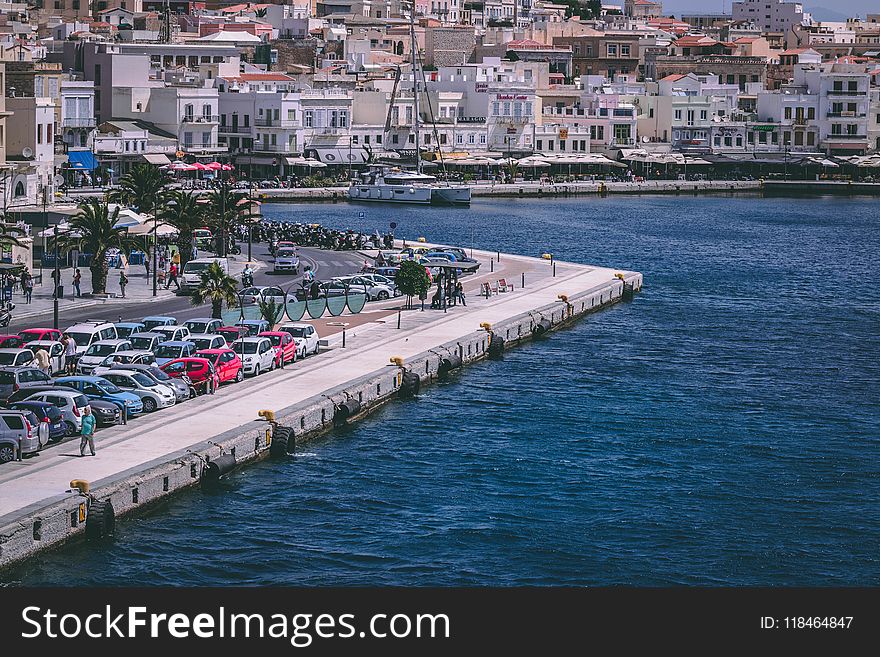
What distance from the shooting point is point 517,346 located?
6022 centimetres

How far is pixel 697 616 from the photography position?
15.9 m

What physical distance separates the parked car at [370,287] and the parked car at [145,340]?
16726 mm

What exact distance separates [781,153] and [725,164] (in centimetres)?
638

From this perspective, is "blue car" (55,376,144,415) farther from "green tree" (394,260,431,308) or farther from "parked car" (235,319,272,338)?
"green tree" (394,260,431,308)

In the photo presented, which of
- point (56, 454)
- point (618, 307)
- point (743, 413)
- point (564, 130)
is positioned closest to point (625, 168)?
point (564, 130)

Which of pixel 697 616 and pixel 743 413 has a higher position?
pixel 697 616

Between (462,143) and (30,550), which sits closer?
(30,550)

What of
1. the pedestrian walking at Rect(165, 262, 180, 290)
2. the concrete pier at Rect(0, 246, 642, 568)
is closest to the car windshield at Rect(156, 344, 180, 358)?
the concrete pier at Rect(0, 246, 642, 568)

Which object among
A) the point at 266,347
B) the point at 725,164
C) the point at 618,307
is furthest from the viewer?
the point at 725,164

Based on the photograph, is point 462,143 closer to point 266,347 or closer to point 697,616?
point 266,347

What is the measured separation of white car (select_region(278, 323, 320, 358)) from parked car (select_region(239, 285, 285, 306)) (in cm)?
666

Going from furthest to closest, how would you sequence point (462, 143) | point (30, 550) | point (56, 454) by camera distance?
point (462, 143) < point (56, 454) < point (30, 550)

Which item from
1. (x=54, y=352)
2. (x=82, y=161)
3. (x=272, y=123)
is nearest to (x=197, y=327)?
(x=54, y=352)

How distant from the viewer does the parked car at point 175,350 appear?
46.5 metres
